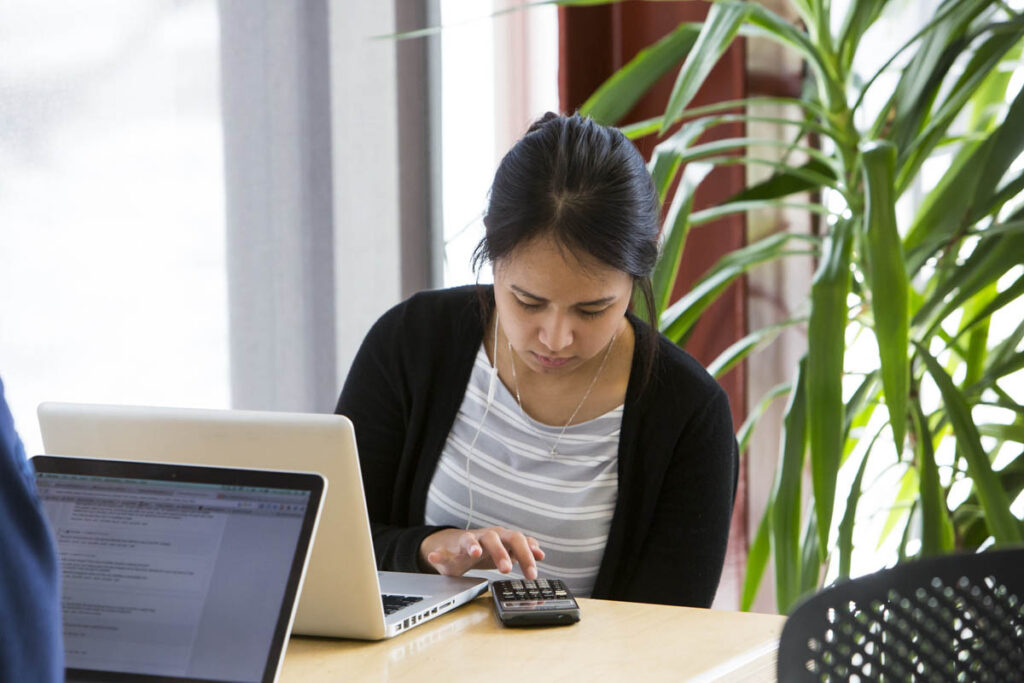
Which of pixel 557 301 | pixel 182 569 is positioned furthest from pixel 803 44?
pixel 182 569

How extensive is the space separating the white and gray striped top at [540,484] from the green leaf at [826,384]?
0.27 m

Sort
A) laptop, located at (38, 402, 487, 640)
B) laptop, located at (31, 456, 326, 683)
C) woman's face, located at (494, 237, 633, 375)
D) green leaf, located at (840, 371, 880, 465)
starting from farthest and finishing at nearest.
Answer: green leaf, located at (840, 371, 880, 465)
woman's face, located at (494, 237, 633, 375)
laptop, located at (38, 402, 487, 640)
laptop, located at (31, 456, 326, 683)

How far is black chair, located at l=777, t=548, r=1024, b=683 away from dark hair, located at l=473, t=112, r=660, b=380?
0.86 metres

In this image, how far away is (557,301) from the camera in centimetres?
150

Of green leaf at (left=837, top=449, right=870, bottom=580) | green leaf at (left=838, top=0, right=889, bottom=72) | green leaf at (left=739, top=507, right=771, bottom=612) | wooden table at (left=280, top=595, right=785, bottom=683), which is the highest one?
green leaf at (left=838, top=0, right=889, bottom=72)

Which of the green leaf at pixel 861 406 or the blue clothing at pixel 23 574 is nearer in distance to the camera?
the blue clothing at pixel 23 574

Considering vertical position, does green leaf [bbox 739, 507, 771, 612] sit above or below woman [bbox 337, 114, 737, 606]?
below

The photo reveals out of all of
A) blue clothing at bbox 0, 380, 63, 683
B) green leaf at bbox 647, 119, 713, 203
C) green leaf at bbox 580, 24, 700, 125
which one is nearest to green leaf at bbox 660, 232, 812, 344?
green leaf at bbox 647, 119, 713, 203

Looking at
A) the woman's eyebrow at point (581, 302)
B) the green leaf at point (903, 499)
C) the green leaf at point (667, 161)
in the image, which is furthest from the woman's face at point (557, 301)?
the green leaf at point (903, 499)

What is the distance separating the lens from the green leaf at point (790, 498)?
1715 mm

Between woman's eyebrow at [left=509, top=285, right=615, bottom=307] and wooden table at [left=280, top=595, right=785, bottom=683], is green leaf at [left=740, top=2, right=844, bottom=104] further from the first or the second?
wooden table at [left=280, top=595, right=785, bottom=683]

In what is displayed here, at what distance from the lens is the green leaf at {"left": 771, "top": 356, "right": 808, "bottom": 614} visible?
171cm

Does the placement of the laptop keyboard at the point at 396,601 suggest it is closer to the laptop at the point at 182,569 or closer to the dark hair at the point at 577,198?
the laptop at the point at 182,569

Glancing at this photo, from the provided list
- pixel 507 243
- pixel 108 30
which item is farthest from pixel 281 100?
pixel 507 243
